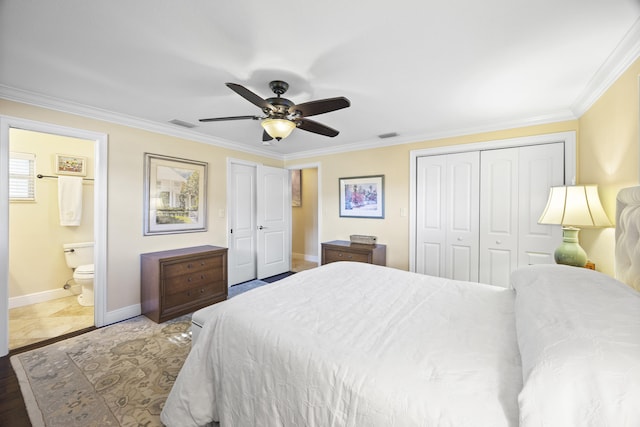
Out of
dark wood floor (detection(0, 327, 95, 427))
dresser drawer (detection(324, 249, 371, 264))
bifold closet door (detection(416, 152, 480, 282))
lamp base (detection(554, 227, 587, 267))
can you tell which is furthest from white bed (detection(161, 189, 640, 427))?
dresser drawer (detection(324, 249, 371, 264))

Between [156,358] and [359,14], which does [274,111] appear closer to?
[359,14]

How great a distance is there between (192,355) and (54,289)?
366cm

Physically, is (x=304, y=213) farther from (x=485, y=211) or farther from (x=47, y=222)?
(x=47, y=222)

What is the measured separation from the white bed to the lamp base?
0.62m

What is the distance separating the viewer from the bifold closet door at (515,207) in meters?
3.01

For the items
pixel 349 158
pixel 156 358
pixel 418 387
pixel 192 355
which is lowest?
pixel 156 358

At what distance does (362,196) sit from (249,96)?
279 centimetres

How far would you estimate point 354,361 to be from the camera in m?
1.03

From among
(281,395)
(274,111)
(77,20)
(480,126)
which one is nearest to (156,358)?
(281,395)

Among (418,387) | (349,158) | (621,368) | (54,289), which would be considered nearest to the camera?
(621,368)

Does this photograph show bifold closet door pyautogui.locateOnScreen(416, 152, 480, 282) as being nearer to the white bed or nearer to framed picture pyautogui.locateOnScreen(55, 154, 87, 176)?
the white bed

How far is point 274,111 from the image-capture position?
2.11 meters

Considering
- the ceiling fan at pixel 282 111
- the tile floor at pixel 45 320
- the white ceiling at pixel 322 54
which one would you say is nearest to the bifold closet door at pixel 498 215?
the white ceiling at pixel 322 54

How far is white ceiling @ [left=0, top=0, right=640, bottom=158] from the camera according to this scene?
55.7 inches
